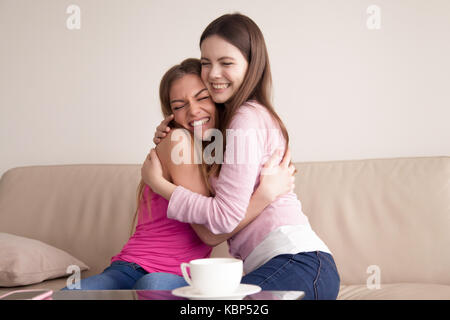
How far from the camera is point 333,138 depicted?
93.8 inches

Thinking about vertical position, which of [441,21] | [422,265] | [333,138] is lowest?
[422,265]

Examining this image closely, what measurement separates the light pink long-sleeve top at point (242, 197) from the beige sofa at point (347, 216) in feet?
1.63

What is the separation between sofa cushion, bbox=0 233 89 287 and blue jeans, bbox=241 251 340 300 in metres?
0.97

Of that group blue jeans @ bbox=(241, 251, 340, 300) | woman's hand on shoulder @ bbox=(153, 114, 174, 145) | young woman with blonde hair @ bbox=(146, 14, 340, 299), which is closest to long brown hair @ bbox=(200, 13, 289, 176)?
young woman with blonde hair @ bbox=(146, 14, 340, 299)

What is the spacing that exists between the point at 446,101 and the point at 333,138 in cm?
52

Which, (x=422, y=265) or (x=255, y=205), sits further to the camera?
(x=422, y=265)

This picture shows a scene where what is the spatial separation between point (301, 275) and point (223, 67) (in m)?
0.64

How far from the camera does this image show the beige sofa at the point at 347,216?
6.21 feet

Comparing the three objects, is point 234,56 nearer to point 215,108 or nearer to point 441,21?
point 215,108

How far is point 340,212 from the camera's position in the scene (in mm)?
1996

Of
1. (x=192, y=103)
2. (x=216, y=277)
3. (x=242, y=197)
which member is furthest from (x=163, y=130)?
(x=216, y=277)

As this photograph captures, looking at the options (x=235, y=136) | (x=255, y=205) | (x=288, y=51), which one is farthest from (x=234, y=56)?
(x=288, y=51)

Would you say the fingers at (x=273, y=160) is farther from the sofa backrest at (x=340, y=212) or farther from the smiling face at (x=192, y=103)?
the sofa backrest at (x=340, y=212)

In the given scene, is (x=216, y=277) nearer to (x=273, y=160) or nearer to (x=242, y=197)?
(x=242, y=197)
